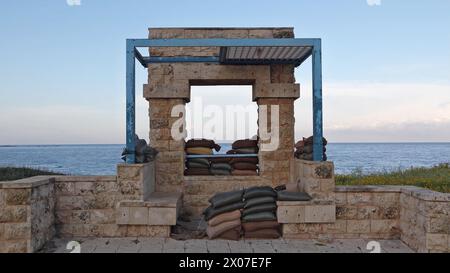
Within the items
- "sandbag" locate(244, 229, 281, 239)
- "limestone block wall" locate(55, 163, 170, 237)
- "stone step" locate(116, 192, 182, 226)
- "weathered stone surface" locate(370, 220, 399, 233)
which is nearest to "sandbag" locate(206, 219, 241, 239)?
"sandbag" locate(244, 229, 281, 239)

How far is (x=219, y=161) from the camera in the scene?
393 inches

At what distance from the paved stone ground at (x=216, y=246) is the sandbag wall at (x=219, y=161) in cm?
271

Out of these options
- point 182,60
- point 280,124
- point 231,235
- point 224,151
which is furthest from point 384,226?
point 224,151

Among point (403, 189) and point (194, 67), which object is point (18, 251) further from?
point (403, 189)

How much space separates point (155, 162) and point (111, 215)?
2.18 m

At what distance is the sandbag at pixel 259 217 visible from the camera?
7.38 m

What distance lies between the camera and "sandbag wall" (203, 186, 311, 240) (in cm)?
734

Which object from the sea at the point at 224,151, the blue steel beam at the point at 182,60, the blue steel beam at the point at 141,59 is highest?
the blue steel beam at the point at 182,60

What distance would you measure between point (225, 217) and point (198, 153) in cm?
288

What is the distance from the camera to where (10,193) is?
646 centimetres

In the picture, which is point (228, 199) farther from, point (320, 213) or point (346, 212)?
point (346, 212)

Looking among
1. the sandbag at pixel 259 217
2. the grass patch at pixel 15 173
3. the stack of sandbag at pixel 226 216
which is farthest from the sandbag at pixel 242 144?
the grass patch at pixel 15 173

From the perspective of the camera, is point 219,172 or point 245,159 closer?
point 219,172

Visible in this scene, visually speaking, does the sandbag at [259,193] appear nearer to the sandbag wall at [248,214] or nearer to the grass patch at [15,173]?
the sandbag wall at [248,214]
